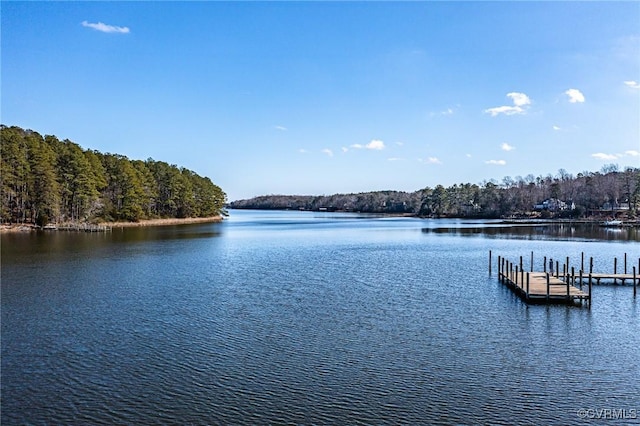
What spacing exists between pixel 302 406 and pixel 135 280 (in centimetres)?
1787

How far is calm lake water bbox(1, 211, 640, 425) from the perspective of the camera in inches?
428

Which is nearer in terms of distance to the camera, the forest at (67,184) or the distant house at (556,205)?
the forest at (67,184)

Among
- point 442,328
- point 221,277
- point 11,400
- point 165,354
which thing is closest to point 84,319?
point 165,354

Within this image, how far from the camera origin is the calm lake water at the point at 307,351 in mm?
10875

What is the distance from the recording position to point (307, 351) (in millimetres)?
14461

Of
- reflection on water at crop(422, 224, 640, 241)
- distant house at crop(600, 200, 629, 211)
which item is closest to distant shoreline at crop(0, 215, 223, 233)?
reflection on water at crop(422, 224, 640, 241)

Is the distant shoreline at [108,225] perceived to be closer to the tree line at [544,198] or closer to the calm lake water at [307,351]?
the calm lake water at [307,351]

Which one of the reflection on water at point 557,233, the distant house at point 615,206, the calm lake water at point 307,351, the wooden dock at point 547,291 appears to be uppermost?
the distant house at point 615,206

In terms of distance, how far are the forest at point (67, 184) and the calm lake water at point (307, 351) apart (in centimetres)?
3867

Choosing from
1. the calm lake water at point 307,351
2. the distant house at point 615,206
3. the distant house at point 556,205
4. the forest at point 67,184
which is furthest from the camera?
the distant house at point 556,205

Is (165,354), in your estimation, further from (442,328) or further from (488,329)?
(488,329)

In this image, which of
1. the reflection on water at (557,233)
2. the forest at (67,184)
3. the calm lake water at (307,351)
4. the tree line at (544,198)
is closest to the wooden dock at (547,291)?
the calm lake water at (307,351)

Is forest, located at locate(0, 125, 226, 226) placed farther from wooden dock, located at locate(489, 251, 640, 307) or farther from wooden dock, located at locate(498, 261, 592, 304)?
wooden dock, located at locate(498, 261, 592, 304)

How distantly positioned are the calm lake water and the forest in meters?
38.7
